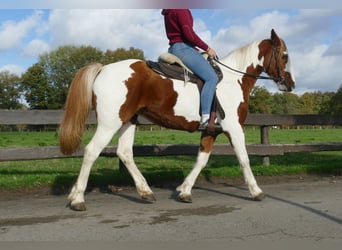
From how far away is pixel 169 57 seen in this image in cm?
626

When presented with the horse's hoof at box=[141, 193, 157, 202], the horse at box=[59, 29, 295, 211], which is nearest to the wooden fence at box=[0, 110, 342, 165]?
the horse at box=[59, 29, 295, 211]

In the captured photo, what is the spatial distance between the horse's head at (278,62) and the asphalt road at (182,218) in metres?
1.84

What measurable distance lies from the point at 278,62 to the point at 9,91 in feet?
267

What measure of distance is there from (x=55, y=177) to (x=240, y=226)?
13.0 ft

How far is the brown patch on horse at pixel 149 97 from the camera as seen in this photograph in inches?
227

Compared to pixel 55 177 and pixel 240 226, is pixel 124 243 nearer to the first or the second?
pixel 240 226

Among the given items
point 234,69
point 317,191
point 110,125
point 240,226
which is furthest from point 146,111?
point 317,191

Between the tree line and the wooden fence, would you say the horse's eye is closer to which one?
the wooden fence

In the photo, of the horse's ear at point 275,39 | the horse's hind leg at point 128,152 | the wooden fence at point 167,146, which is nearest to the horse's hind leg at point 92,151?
the horse's hind leg at point 128,152

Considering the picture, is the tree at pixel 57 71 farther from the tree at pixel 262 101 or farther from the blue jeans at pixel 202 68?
the blue jeans at pixel 202 68

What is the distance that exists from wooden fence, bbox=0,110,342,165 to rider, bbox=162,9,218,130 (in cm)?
223

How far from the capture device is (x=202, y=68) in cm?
623

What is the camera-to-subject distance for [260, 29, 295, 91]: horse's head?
22.8 ft

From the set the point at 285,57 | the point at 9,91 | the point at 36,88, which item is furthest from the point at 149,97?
the point at 9,91
